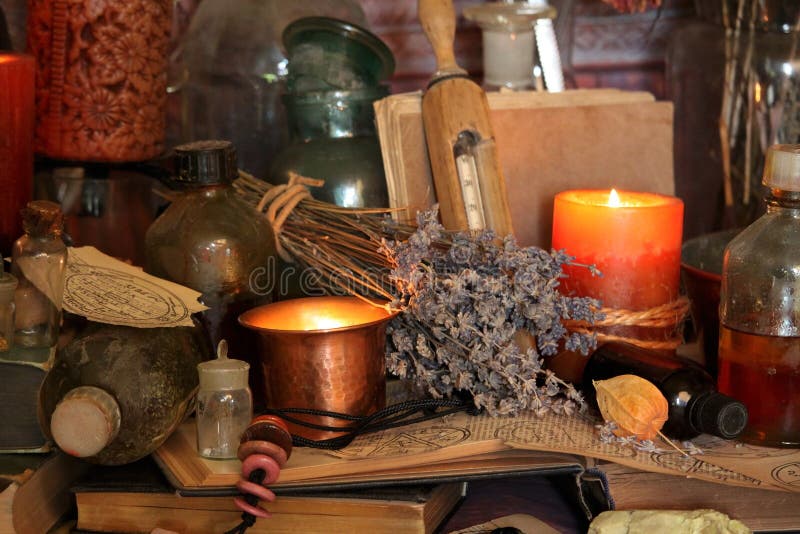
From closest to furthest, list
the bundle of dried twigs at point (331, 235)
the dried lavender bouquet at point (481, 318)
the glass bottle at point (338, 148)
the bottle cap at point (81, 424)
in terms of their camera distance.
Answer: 1. the bottle cap at point (81, 424)
2. the dried lavender bouquet at point (481, 318)
3. the bundle of dried twigs at point (331, 235)
4. the glass bottle at point (338, 148)

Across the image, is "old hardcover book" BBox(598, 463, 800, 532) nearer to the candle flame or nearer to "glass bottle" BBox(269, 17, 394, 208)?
the candle flame

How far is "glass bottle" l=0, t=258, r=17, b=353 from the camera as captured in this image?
2.63 ft

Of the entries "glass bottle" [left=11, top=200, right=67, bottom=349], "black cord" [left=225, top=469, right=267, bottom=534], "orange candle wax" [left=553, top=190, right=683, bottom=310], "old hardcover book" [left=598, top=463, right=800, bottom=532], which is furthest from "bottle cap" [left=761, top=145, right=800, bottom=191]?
"glass bottle" [left=11, top=200, right=67, bottom=349]

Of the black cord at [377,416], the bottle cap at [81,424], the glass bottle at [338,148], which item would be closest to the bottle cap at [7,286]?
the bottle cap at [81,424]

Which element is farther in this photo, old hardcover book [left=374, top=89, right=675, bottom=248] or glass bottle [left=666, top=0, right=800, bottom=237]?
glass bottle [left=666, top=0, right=800, bottom=237]

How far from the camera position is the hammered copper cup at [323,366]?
0.82 m

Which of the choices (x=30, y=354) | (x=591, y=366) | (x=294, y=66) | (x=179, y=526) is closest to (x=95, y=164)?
(x=294, y=66)

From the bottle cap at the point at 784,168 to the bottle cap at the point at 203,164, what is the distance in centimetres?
46

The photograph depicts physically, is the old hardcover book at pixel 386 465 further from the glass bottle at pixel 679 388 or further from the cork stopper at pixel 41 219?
the cork stopper at pixel 41 219

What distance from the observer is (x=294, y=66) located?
1118 millimetres

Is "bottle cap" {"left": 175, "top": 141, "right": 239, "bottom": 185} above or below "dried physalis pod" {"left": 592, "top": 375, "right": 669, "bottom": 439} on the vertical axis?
above

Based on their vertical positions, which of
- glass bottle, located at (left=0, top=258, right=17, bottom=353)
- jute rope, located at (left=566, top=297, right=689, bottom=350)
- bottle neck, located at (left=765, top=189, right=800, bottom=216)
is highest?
bottle neck, located at (left=765, top=189, right=800, bottom=216)

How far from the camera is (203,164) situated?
887mm

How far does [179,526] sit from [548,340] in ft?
1.12
